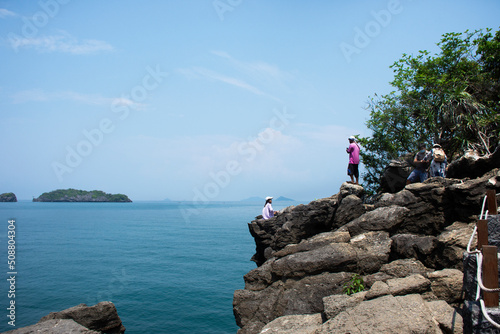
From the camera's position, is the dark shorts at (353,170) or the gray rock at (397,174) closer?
the dark shorts at (353,170)

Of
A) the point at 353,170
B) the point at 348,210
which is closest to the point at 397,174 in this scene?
the point at 353,170

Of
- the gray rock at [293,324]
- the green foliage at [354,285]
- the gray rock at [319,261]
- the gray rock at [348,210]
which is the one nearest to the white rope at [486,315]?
the gray rock at [293,324]

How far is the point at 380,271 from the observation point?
39.7ft

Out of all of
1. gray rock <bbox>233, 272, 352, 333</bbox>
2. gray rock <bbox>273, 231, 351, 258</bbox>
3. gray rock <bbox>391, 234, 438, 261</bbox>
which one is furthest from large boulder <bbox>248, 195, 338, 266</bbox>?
gray rock <bbox>233, 272, 352, 333</bbox>

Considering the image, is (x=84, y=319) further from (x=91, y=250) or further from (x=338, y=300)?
(x=91, y=250)

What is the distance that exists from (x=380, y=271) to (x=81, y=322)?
1218cm

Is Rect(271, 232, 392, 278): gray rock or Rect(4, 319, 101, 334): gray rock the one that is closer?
Rect(4, 319, 101, 334): gray rock

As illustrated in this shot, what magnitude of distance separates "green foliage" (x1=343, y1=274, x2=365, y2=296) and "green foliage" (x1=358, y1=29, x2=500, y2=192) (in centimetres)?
1625

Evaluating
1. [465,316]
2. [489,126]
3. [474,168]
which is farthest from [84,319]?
[489,126]

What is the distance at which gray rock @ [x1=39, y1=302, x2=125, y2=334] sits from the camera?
46.9 ft

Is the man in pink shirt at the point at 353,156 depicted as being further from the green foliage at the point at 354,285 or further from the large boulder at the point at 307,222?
the green foliage at the point at 354,285

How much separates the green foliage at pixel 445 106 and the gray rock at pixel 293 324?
18.6 metres

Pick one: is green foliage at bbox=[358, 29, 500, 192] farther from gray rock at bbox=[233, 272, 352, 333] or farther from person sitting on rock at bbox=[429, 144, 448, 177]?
gray rock at bbox=[233, 272, 352, 333]

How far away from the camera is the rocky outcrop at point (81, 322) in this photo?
12234 millimetres
